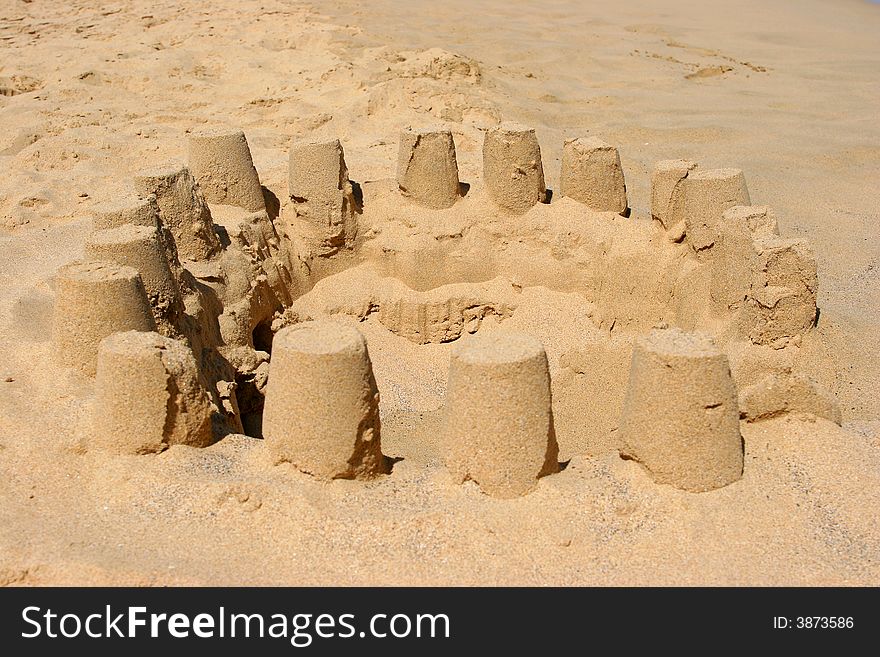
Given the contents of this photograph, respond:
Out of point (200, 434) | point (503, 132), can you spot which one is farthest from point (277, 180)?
point (200, 434)

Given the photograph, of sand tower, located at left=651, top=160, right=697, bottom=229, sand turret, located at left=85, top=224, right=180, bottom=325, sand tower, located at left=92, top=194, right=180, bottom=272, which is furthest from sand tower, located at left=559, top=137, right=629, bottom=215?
sand turret, located at left=85, top=224, right=180, bottom=325

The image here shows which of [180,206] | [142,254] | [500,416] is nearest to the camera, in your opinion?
[500,416]

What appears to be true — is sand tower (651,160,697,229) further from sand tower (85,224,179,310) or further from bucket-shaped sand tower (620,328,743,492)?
sand tower (85,224,179,310)

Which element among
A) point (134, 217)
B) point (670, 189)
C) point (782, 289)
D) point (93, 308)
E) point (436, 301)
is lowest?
point (436, 301)

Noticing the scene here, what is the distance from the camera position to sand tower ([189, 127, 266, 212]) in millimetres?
6292

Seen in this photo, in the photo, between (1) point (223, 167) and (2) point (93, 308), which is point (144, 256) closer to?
(2) point (93, 308)

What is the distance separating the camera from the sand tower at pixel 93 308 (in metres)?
4.27

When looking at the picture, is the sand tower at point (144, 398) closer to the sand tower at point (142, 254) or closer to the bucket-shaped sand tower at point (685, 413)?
the sand tower at point (142, 254)

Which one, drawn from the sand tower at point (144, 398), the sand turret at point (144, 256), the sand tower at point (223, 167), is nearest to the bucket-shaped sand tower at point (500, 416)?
the sand tower at point (144, 398)

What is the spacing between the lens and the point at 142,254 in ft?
15.4

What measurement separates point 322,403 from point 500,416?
73 cm

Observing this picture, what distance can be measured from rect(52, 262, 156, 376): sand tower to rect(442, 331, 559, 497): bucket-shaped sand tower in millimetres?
1681

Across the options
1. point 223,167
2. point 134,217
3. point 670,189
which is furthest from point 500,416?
point 223,167

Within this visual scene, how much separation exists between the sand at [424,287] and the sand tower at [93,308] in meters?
0.05
